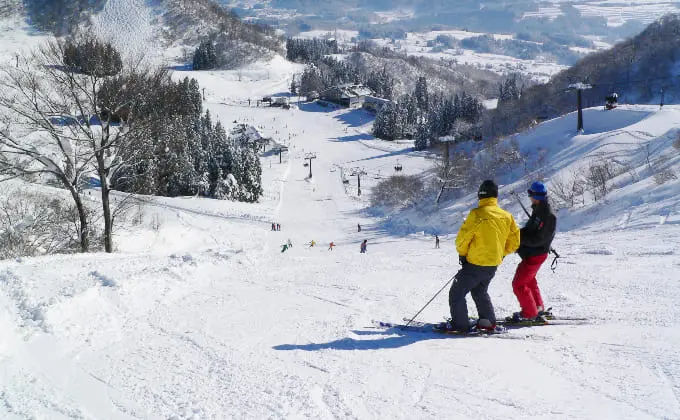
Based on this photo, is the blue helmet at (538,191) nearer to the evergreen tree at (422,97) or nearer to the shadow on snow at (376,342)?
the shadow on snow at (376,342)

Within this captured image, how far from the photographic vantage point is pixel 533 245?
596cm

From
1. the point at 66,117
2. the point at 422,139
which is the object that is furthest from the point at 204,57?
the point at 66,117

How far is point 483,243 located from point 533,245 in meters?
0.94

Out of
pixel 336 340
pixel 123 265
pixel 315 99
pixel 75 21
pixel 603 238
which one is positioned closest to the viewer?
pixel 336 340

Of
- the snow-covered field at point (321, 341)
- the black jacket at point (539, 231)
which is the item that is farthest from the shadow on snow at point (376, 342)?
the black jacket at point (539, 231)

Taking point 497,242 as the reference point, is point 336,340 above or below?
below

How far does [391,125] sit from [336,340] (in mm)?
89416

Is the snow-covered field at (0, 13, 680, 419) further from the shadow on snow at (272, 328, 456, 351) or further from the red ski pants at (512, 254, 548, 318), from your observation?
the red ski pants at (512, 254, 548, 318)

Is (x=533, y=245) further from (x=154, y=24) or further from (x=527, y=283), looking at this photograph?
(x=154, y=24)

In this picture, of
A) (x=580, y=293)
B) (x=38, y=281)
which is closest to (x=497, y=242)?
(x=580, y=293)

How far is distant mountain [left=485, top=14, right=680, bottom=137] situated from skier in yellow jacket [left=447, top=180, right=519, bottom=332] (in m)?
72.8

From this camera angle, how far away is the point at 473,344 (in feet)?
18.0

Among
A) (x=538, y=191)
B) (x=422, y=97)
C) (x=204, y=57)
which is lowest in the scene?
(x=538, y=191)

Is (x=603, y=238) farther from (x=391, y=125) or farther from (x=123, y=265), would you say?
(x=391, y=125)
